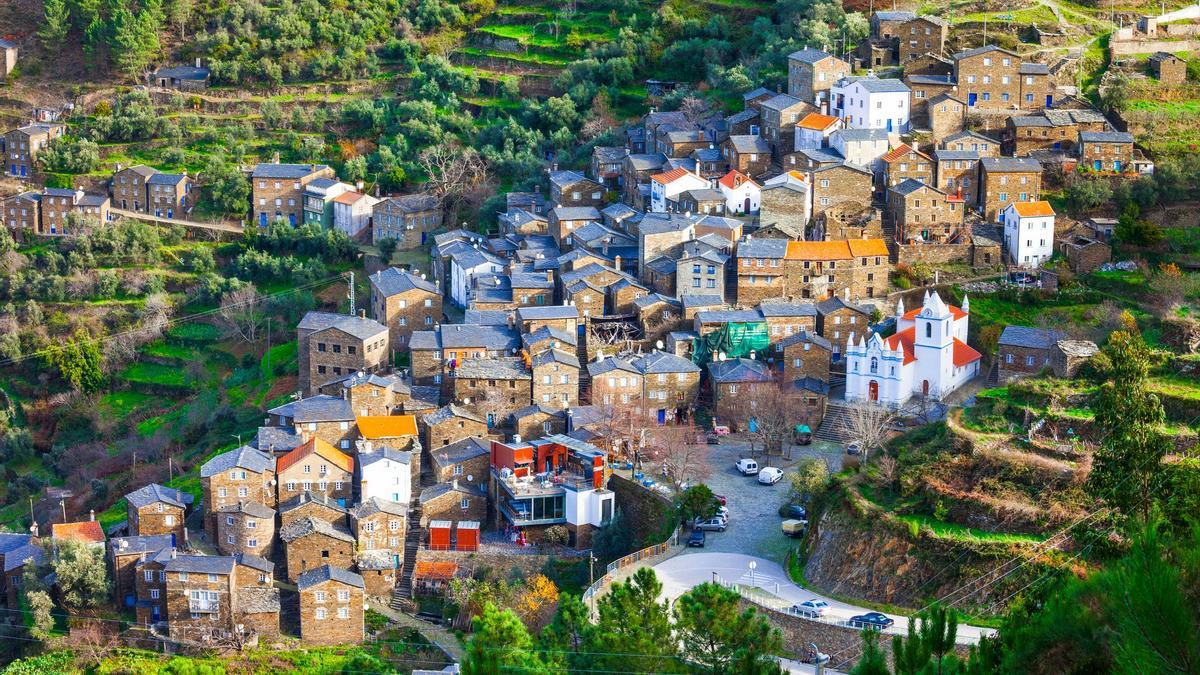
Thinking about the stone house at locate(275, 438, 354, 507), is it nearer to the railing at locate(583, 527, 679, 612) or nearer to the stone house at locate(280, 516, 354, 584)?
the stone house at locate(280, 516, 354, 584)

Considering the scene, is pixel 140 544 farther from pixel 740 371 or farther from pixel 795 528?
pixel 740 371

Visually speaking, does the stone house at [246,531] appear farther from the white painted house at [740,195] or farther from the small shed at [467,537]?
the white painted house at [740,195]

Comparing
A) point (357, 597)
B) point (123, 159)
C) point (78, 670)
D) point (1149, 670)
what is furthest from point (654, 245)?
point (1149, 670)

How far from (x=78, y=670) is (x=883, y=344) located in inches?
970

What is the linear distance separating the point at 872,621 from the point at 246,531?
19.0m

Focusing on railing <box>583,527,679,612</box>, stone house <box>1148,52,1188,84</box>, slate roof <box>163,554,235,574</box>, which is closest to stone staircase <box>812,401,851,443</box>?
railing <box>583,527,679,612</box>

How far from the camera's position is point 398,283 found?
61.9 m

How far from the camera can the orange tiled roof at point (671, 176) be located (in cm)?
6556

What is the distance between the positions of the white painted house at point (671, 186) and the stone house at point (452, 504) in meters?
16.4

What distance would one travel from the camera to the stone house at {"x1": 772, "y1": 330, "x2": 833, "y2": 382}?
56.9 metres

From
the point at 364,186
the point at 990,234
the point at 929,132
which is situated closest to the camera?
the point at 990,234

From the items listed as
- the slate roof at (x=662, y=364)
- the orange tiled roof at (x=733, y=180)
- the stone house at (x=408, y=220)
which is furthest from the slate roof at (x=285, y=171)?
the slate roof at (x=662, y=364)

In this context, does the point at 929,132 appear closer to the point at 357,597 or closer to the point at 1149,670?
the point at 357,597

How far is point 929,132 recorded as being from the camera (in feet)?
216
